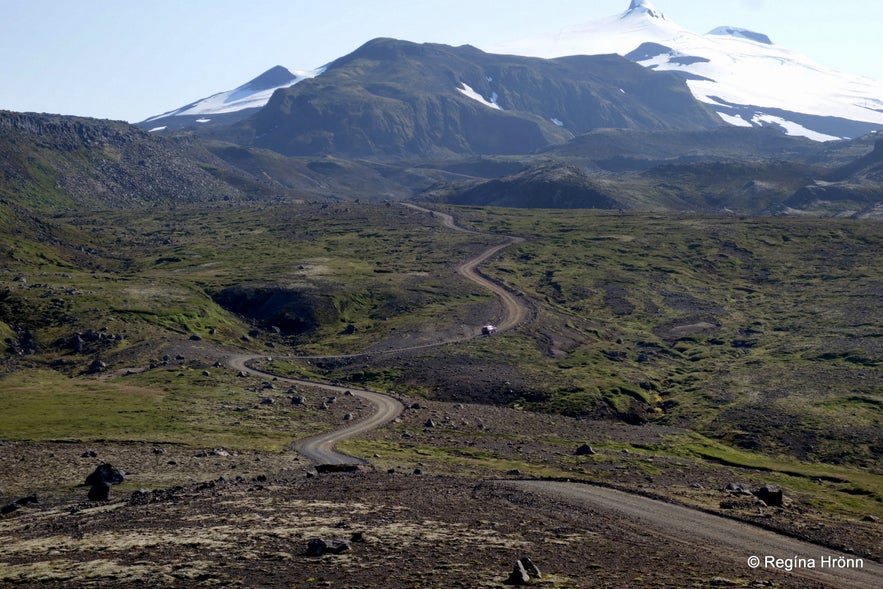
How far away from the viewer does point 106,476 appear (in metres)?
68.4

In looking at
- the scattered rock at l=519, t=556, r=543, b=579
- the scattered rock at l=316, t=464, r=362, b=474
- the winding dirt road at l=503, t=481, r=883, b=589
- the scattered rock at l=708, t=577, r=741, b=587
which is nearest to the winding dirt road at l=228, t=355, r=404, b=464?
the scattered rock at l=316, t=464, r=362, b=474

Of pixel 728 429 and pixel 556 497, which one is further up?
pixel 556 497

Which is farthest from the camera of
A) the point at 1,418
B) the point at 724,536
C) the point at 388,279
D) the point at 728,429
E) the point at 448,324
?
the point at 388,279

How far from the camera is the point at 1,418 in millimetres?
93875

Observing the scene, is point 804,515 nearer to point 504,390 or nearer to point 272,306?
point 504,390

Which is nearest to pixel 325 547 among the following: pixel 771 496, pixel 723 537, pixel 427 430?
pixel 723 537

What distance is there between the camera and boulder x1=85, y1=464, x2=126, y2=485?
68.1 m

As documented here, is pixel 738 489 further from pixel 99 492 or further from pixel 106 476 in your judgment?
pixel 106 476

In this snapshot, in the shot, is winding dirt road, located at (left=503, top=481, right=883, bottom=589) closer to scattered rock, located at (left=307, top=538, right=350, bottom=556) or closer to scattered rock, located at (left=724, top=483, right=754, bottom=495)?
scattered rock, located at (left=724, top=483, right=754, bottom=495)

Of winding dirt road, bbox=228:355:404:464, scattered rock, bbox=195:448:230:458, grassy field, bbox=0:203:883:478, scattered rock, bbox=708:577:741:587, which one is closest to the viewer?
scattered rock, bbox=708:577:741:587

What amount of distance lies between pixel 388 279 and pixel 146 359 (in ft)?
239

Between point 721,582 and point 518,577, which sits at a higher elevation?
point 518,577

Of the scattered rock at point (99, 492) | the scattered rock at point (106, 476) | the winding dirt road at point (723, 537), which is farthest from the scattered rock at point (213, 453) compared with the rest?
the scattered rock at point (99, 492)

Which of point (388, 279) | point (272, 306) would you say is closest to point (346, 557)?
point (272, 306)
